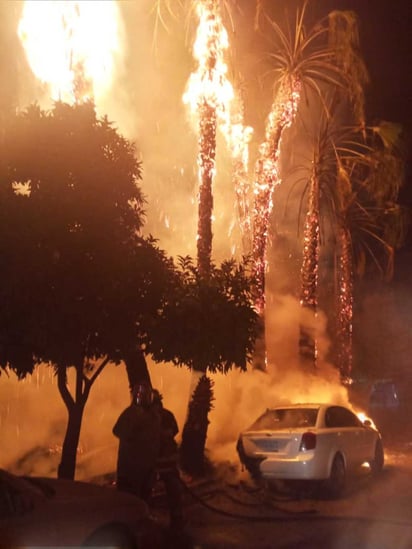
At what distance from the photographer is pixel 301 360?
20.8 metres

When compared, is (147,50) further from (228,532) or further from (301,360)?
(228,532)

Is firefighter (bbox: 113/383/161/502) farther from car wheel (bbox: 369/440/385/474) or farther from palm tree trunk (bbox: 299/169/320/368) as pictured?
palm tree trunk (bbox: 299/169/320/368)

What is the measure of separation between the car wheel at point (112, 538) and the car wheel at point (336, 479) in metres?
5.86

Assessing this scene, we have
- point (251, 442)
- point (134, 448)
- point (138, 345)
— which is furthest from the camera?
point (251, 442)

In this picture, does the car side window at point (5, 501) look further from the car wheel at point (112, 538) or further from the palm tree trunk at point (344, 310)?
the palm tree trunk at point (344, 310)

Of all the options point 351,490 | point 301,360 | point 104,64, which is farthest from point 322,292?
point 351,490

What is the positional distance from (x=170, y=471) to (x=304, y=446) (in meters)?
3.27

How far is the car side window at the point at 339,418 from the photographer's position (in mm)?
12913

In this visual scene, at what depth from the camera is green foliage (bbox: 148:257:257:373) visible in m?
10.1

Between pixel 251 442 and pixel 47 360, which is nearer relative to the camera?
pixel 47 360

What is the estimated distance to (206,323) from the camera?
10.2m

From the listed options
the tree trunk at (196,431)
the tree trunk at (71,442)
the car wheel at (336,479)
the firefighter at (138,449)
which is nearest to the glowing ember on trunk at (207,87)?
the tree trunk at (196,431)

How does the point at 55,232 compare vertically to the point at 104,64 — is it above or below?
below

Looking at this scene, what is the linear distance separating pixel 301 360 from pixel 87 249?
12.4 meters
